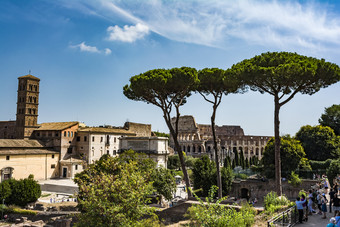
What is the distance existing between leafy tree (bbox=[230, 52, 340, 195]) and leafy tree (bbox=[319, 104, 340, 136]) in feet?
72.6

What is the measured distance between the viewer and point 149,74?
68.6ft

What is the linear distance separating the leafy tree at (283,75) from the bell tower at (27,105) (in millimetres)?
37663

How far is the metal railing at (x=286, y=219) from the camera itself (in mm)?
9002

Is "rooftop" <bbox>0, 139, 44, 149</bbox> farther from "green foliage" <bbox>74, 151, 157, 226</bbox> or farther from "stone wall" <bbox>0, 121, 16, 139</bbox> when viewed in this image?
"green foliage" <bbox>74, 151, 157, 226</bbox>

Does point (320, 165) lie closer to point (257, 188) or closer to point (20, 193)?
point (257, 188)

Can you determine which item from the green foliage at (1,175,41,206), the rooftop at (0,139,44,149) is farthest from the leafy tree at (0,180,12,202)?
the rooftop at (0,139,44,149)

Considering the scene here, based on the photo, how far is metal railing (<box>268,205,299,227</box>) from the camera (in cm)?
900

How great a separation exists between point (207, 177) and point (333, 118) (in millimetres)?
21945

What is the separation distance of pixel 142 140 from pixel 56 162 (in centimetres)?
1483

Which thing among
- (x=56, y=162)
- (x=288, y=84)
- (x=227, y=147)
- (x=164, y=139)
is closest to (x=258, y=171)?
(x=164, y=139)

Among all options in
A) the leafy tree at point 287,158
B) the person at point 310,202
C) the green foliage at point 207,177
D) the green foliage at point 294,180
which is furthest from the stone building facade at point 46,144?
the person at point 310,202

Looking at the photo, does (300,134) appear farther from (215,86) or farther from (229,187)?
(215,86)

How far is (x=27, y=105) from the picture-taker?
45625 millimetres

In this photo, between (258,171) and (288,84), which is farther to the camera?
(258,171)
